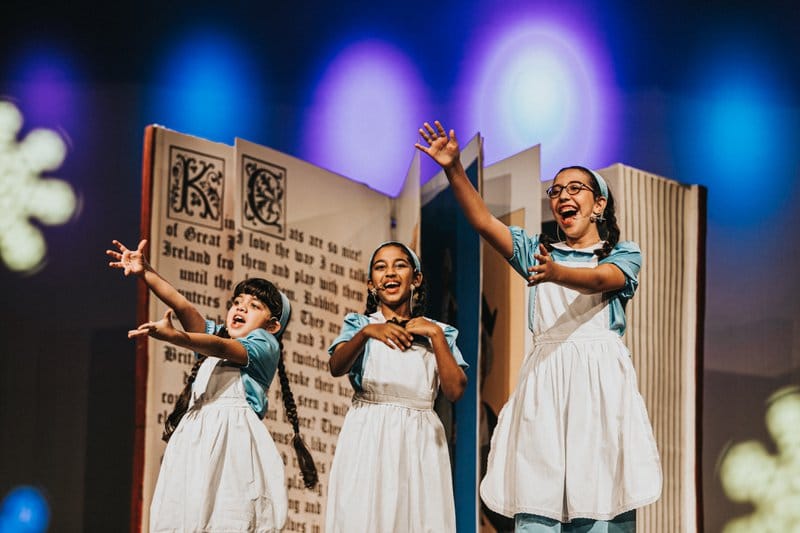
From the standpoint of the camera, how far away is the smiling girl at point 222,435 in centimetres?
297

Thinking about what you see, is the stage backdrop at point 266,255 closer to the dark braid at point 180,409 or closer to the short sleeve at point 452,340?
the dark braid at point 180,409

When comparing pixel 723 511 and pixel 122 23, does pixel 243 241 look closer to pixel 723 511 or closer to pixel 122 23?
pixel 122 23

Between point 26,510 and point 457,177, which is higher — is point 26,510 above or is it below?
below

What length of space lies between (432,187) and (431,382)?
1048 millimetres

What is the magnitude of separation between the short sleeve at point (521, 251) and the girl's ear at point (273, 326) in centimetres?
90

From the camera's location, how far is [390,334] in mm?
2926

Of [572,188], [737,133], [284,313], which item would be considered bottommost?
[284,313]

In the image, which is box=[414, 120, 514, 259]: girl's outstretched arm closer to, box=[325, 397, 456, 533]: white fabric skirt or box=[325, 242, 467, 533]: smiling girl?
box=[325, 242, 467, 533]: smiling girl

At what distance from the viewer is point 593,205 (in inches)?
113

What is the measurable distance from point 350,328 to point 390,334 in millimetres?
195

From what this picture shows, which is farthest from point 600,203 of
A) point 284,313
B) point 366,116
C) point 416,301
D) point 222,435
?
point 366,116

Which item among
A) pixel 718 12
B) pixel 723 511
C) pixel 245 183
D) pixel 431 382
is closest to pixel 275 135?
pixel 245 183

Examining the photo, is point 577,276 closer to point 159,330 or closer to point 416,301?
point 416,301

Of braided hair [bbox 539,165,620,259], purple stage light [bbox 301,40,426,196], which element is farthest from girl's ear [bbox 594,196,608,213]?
purple stage light [bbox 301,40,426,196]
